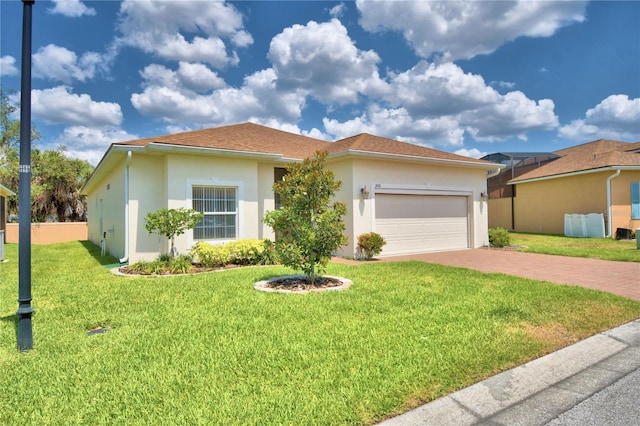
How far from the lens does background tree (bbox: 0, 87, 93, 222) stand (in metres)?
25.8

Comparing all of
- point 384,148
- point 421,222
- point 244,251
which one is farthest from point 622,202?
point 244,251

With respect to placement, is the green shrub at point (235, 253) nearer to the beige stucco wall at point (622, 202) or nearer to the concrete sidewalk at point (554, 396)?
the concrete sidewalk at point (554, 396)

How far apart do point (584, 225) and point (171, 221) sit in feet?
63.4

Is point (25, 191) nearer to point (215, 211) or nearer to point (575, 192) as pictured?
point (215, 211)

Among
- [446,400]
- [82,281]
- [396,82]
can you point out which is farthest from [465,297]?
[396,82]

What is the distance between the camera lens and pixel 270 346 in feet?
12.5

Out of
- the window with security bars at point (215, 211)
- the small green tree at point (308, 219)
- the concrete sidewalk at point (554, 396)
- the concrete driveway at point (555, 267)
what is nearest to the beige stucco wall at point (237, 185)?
the window with security bars at point (215, 211)

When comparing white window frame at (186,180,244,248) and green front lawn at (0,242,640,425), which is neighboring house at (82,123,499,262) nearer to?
white window frame at (186,180,244,248)

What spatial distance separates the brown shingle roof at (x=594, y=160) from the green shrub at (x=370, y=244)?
13786 mm

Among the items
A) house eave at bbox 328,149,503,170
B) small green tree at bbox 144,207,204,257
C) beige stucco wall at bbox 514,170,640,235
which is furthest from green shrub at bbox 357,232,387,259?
beige stucco wall at bbox 514,170,640,235

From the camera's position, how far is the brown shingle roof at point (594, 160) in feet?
57.2

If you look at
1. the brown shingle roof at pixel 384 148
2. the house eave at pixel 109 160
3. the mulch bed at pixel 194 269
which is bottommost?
the mulch bed at pixel 194 269

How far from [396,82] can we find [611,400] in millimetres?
14348

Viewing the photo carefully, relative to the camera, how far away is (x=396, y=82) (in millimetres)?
15258
